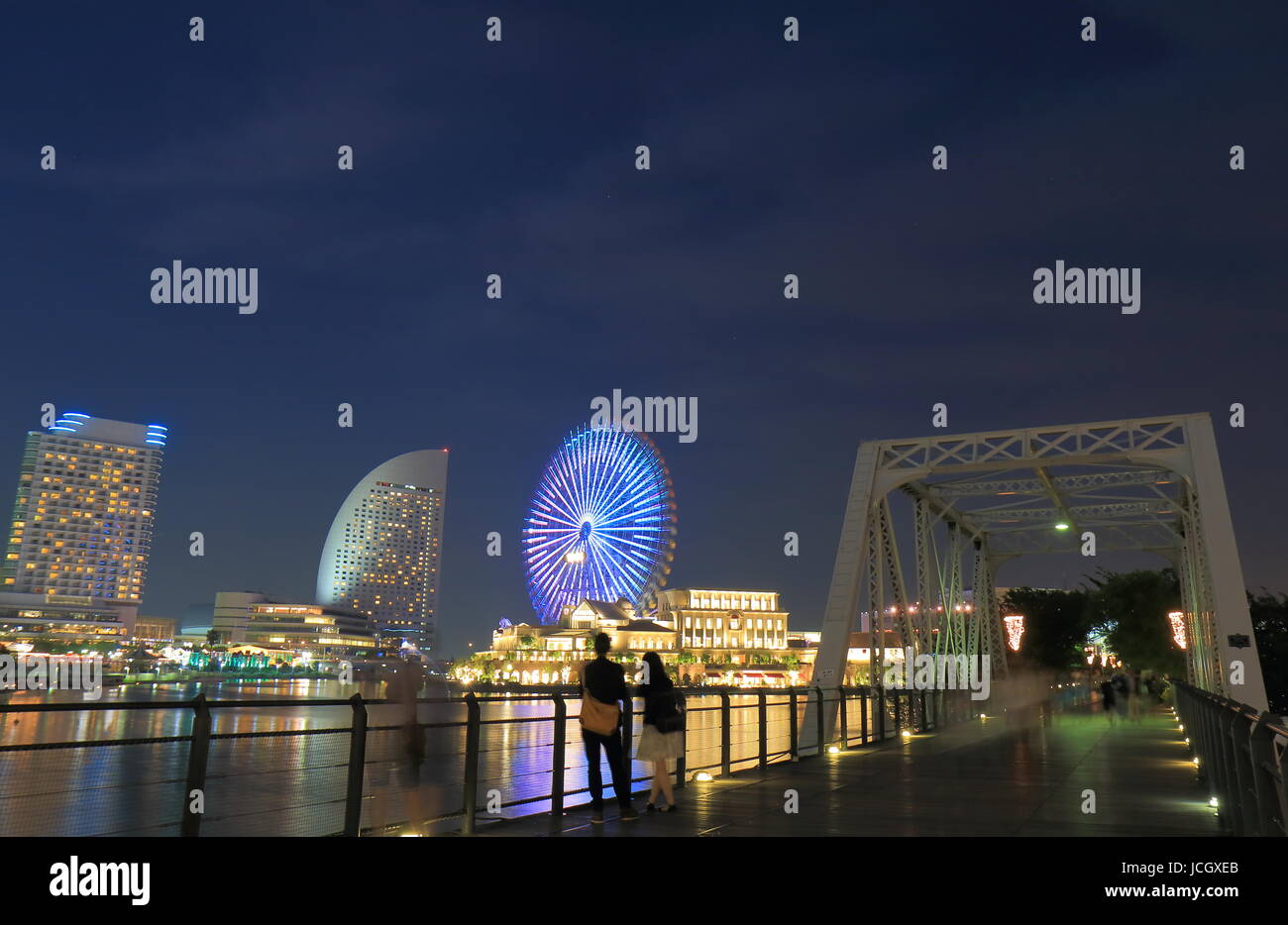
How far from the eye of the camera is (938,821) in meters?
9.74

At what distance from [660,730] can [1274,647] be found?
61090mm

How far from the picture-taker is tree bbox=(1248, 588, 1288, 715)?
56375 mm

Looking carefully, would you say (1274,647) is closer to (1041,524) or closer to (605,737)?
(1041,524)

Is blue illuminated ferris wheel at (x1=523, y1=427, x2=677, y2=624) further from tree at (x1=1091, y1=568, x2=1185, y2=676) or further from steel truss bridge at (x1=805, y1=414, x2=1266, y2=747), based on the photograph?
steel truss bridge at (x1=805, y1=414, x2=1266, y2=747)

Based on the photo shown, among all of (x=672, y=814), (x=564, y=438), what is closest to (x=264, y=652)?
(x=564, y=438)

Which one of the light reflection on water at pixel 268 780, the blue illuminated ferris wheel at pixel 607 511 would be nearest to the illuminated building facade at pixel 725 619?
the blue illuminated ferris wheel at pixel 607 511

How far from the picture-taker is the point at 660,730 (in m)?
10.4

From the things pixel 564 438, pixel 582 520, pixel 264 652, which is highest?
pixel 564 438

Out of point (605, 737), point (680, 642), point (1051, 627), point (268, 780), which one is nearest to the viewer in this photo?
point (605, 737)

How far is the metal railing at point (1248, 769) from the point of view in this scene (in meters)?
6.25

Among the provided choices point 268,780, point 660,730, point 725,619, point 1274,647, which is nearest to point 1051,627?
point 1274,647

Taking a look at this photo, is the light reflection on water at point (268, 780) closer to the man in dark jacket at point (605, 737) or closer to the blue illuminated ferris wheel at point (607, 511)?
the man in dark jacket at point (605, 737)
